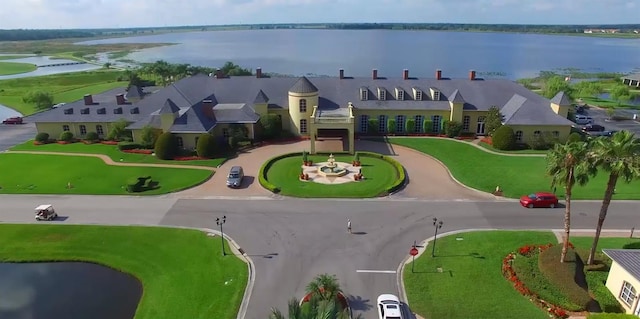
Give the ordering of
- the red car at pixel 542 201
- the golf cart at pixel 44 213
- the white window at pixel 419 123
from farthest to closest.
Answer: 1. the white window at pixel 419 123
2. the red car at pixel 542 201
3. the golf cart at pixel 44 213

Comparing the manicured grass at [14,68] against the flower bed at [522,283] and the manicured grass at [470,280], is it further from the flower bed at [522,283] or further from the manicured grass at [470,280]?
the flower bed at [522,283]

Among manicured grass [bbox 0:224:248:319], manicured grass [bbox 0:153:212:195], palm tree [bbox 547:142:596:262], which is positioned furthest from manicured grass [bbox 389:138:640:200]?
manicured grass [bbox 0:153:212:195]

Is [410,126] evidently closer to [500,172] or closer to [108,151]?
[500,172]

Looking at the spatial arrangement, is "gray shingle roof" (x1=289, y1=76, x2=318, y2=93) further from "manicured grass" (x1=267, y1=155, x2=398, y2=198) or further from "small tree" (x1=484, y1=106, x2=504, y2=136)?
"small tree" (x1=484, y1=106, x2=504, y2=136)

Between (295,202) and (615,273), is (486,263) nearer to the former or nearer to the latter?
(615,273)

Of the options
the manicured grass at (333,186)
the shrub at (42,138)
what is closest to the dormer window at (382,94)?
the manicured grass at (333,186)

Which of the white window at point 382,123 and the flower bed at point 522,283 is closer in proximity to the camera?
the flower bed at point 522,283

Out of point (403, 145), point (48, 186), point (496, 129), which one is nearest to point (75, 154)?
point (48, 186)
